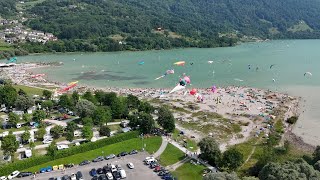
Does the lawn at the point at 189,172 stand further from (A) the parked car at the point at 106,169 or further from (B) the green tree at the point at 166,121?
(B) the green tree at the point at 166,121

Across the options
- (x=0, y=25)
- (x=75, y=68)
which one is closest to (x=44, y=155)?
(x=75, y=68)

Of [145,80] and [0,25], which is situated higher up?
[0,25]

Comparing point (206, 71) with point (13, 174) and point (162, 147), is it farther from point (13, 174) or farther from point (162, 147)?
point (13, 174)

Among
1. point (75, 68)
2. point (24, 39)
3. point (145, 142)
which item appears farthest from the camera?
point (24, 39)

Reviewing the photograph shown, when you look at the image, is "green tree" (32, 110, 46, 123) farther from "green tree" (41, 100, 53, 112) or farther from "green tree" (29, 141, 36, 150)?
"green tree" (29, 141, 36, 150)

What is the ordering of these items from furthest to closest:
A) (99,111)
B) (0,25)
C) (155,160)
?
(0,25)
(99,111)
(155,160)

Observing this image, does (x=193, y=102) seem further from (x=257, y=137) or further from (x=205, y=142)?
(x=205, y=142)

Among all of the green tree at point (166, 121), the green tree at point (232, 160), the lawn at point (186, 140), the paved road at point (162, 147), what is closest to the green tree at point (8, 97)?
the green tree at point (166, 121)

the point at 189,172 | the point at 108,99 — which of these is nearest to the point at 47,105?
the point at 108,99
